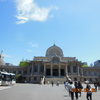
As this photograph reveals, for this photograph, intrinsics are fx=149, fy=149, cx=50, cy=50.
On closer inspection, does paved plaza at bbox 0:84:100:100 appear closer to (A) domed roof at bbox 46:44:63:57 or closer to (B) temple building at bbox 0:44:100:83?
(B) temple building at bbox 0:44:100:83

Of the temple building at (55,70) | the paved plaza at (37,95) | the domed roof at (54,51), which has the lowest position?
the paved plaza at (37,95)

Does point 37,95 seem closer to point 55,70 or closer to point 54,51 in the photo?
point 55,70

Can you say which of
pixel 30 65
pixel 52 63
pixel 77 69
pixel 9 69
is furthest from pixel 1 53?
pixel 77 69

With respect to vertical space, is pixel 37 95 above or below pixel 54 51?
below

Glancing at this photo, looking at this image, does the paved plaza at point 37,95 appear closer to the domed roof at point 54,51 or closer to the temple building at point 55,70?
the temple building at point 55,70

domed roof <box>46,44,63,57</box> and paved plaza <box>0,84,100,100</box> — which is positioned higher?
domed roof <box>46,44,63,57</box>

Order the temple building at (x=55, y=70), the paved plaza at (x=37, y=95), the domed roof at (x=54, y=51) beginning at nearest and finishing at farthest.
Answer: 1. the paved plaza at (x=37, y=95)
2. the temple building at (x=55, y=70)
3. the domed roof at (x=54, y=51)

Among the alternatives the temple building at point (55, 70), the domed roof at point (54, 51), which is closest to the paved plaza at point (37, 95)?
the temple building at point (55, 70)

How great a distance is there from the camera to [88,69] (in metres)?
71.8

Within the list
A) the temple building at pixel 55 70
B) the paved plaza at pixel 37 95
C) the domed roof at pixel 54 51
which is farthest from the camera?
the domed roof at pixel 54 51

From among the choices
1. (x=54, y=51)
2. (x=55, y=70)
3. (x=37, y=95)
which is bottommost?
(x=37, y=95)

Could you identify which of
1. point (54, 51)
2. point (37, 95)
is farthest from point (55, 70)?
point (37, 95)

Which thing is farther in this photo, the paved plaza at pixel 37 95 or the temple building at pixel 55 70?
the temple building at pixel 55 70

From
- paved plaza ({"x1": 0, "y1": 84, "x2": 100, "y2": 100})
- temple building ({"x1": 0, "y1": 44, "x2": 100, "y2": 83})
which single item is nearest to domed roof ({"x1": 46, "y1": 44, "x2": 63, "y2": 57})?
temple building ({"x1": 0, "y1": 44, "x2": 100, "y2": 83})
